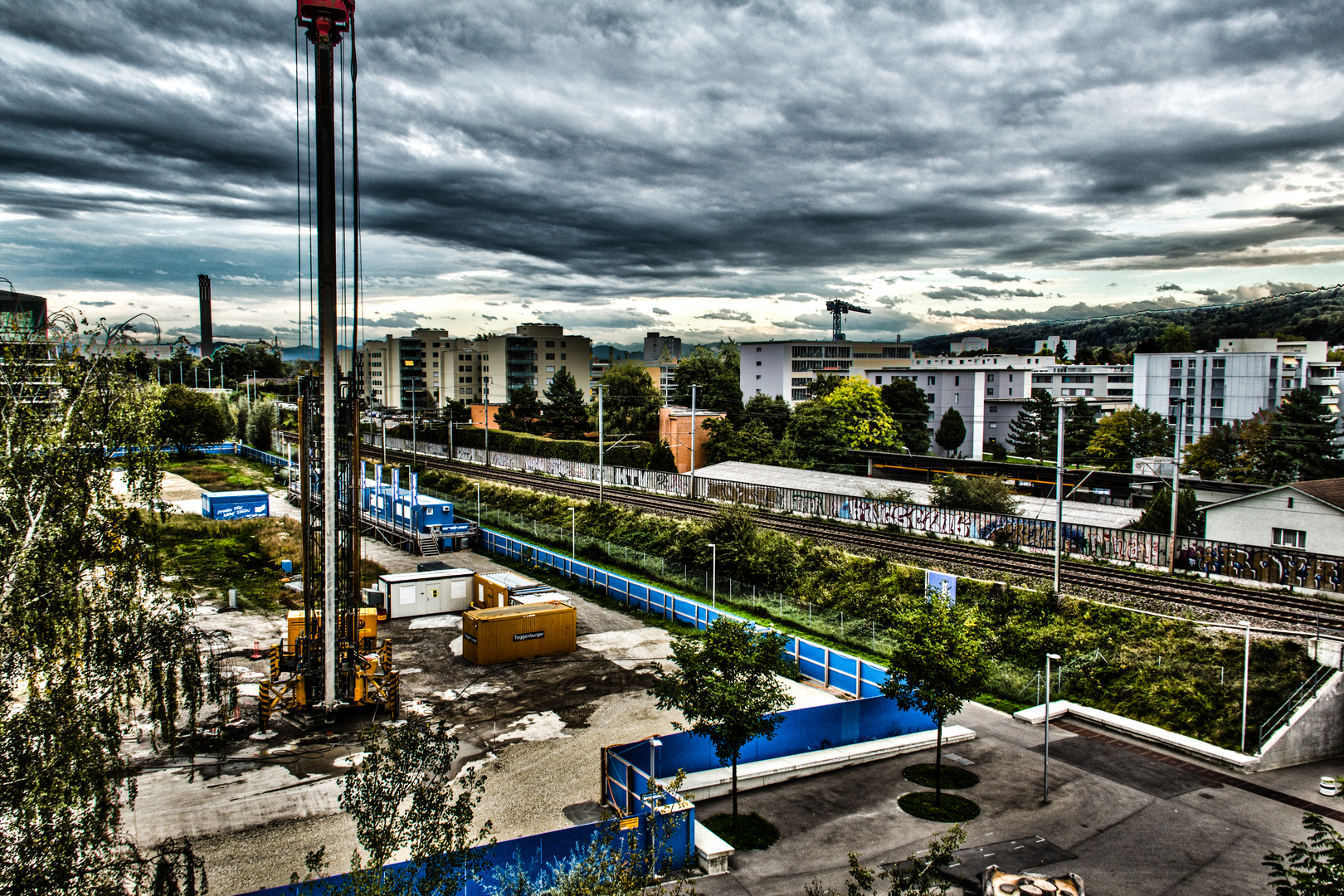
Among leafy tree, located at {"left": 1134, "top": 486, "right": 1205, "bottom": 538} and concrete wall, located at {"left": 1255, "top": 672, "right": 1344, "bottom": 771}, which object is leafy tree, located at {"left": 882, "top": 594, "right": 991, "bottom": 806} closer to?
concrete wall, located at {"left": 1255, "top": 672, "right": 1344, "bottom": 771}

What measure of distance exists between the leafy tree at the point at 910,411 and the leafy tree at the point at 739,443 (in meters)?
20.8

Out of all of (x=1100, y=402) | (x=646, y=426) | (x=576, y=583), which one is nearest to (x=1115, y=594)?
(x=576, y=583)

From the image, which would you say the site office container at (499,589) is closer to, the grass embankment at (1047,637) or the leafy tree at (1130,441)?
the grass embankment at (1047,637)

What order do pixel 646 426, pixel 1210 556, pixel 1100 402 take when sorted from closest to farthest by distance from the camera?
pixel 1210 556
pixel 646 426
pixel 1100 402

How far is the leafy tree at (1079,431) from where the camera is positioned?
7838cm

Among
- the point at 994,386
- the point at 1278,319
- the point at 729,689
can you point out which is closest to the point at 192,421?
the point at 729,689

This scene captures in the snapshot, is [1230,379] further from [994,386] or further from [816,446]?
[816,446]

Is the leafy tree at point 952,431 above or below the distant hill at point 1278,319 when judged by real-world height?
below

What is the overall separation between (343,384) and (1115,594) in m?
25.6

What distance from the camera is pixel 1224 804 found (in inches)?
681

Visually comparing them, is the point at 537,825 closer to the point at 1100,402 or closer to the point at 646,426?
the point at 646,426

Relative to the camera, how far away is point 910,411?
8881cm

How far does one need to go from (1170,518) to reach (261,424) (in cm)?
8287

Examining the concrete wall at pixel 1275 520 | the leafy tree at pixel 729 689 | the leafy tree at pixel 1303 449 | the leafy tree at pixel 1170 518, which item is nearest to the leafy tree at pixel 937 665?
the leafy tree at pixel 729 689
